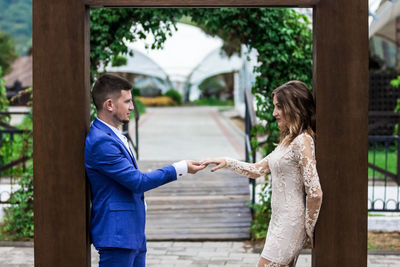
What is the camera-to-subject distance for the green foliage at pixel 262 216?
6699mm

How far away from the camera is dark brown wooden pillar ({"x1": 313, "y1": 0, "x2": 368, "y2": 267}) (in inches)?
128

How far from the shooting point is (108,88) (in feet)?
10.7

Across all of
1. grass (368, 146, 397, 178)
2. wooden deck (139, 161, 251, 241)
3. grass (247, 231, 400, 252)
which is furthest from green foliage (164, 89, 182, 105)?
grass (247, 231, 400, 252)

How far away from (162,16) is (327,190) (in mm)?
3866

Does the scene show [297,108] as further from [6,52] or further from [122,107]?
[6,52]

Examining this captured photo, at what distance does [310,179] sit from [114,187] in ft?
3.56

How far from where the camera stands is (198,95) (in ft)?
152

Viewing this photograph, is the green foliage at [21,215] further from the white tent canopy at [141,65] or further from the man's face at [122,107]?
the white tent canopy at [141,65]

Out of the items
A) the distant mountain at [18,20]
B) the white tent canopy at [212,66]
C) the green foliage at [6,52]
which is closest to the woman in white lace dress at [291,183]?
the white tent canopy at [212,66]

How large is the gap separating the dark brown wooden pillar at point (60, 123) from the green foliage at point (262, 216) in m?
3.66

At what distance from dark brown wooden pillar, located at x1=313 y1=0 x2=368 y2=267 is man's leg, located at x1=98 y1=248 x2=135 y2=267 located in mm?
1126

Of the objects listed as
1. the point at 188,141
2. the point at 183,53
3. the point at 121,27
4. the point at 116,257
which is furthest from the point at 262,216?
the point at 183,53

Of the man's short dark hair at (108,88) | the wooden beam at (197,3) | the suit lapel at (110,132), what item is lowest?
the suit lapel at (110,132)

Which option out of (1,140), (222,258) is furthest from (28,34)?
(222,258)
